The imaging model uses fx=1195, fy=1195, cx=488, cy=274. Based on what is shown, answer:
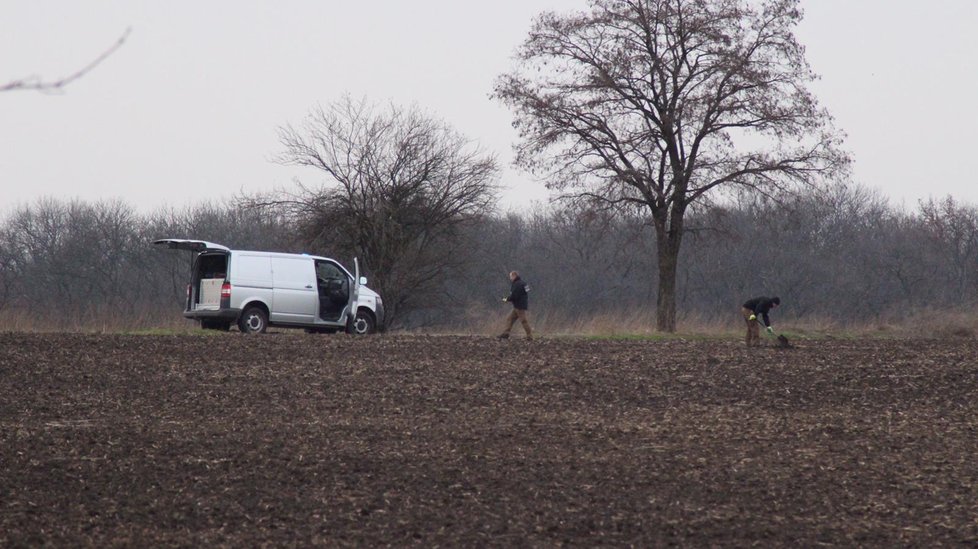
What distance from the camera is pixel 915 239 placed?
194ft

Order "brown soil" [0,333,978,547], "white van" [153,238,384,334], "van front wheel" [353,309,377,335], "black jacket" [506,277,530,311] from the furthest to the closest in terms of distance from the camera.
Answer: "van front wheel" [353,309,377,335] → "black jacket" [506,277,530,311] → "white van" [153,238,384,334] → "brown soil" [0,333,978,547]

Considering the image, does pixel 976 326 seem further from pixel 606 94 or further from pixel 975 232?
pixel 975 232

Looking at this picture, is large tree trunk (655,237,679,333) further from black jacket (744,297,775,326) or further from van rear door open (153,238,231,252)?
van rear door open (153,238,231,252)

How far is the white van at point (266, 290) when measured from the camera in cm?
2334

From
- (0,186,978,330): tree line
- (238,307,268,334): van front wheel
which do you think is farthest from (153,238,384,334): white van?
(0,186,978,330): tree line

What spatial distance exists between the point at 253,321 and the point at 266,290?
2.18ft

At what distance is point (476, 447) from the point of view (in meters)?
11.3

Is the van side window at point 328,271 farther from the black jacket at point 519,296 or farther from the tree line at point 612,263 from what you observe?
the tree line at point 612,263

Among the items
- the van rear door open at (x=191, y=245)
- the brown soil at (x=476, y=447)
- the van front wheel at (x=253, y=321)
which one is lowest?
the brown soil at (x=476, y=447)

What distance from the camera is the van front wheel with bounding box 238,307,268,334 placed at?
23547mm

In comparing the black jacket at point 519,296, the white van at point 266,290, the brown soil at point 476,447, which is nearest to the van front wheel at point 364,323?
the white van at point 266,290

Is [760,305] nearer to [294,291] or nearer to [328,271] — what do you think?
[328,271]

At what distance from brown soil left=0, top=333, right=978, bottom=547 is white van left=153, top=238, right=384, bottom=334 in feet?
12.0

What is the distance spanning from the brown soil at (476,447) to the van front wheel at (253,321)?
3.71 metres
